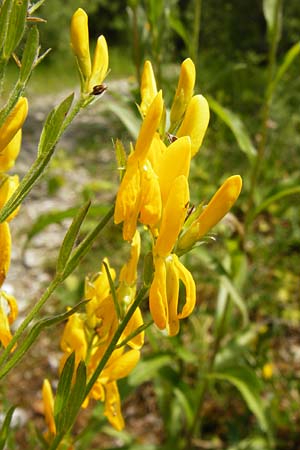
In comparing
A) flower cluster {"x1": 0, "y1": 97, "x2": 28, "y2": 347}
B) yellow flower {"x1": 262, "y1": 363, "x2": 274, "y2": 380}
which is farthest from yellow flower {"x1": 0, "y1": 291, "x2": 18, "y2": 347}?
yellow flower {"x1": 262, "y1": 363, "x2": 274, "y2": 380}

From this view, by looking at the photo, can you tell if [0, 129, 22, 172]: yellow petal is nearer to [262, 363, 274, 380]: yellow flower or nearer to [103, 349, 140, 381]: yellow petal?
[103, 349, 140, 381]: yellow petal

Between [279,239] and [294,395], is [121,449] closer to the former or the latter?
[294,395]

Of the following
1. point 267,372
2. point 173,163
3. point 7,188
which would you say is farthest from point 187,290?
point 267,372

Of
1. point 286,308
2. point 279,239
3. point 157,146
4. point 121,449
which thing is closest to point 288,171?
point 279,239

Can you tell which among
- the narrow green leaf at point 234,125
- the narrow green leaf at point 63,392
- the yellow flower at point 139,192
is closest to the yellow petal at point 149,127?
the yellow flower at point 139,192

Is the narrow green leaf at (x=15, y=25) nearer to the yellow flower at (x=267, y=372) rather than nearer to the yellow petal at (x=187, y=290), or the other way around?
the yellow petal at (x=187, y=290)

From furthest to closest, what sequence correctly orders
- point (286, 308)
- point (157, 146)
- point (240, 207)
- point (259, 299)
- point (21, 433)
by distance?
point (240, 207) → point (286, 308) → point (259, 299) → point (21, 433) → point (157, 146)

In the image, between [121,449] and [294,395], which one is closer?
[121,449]
